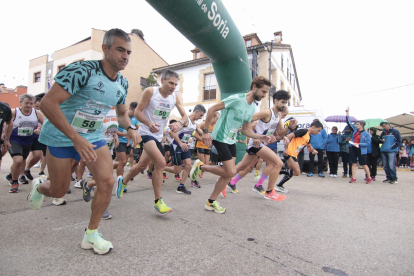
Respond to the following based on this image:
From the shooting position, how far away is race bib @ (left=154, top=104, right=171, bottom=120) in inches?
144

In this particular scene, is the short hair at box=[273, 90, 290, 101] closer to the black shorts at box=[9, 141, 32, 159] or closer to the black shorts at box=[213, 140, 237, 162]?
the black shorts at box=[213, 140, 237, 162]

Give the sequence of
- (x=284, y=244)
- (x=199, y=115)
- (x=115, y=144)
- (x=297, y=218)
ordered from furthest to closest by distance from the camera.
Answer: (x=199, y=115)
(x=115, y=144)
(x=297, y=218)
(x=284, y=244)

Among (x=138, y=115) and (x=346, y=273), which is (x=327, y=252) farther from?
(x=138, y=115)

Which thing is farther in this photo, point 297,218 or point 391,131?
point 391,131

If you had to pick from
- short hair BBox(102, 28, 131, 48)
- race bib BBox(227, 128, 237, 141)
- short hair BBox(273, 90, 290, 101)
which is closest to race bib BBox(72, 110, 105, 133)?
short hair BBox(102, 28, 131, 48)

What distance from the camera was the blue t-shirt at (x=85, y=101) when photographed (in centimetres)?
201

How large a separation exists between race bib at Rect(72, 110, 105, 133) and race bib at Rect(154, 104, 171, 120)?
4.64 feet

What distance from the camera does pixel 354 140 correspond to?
8125 mm

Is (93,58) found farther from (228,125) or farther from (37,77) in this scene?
(228,125)

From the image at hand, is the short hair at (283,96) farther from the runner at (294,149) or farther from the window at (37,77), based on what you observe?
the window at (37,77)

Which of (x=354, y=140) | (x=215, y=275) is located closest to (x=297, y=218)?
(x=215, y=275)

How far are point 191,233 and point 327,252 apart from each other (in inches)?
52.0

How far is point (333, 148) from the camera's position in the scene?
29.3ft

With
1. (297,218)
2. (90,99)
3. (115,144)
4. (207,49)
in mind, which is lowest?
(297,218)
